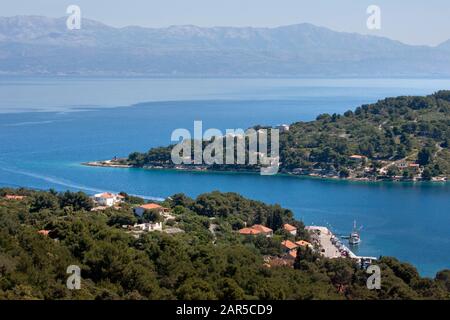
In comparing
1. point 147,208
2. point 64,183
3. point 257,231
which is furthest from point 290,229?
point 64,183

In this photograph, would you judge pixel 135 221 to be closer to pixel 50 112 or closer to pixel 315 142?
pixel 315 142

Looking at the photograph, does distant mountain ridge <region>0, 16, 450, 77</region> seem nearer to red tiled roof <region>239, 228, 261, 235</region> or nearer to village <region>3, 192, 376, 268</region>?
village <region>3, 192, 376, 268</region>

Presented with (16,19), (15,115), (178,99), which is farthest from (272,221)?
(16,19)

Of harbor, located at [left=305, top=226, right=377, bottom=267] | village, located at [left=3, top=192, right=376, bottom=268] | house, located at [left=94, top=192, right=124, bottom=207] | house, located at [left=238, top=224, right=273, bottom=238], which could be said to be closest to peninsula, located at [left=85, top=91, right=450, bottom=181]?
harbor, located at [left=305, top=226, right=377, bottom=267]

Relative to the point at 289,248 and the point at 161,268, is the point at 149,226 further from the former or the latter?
the point at 161,268

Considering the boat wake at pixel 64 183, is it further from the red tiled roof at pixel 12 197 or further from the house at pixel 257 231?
the house at pixel 257 231
